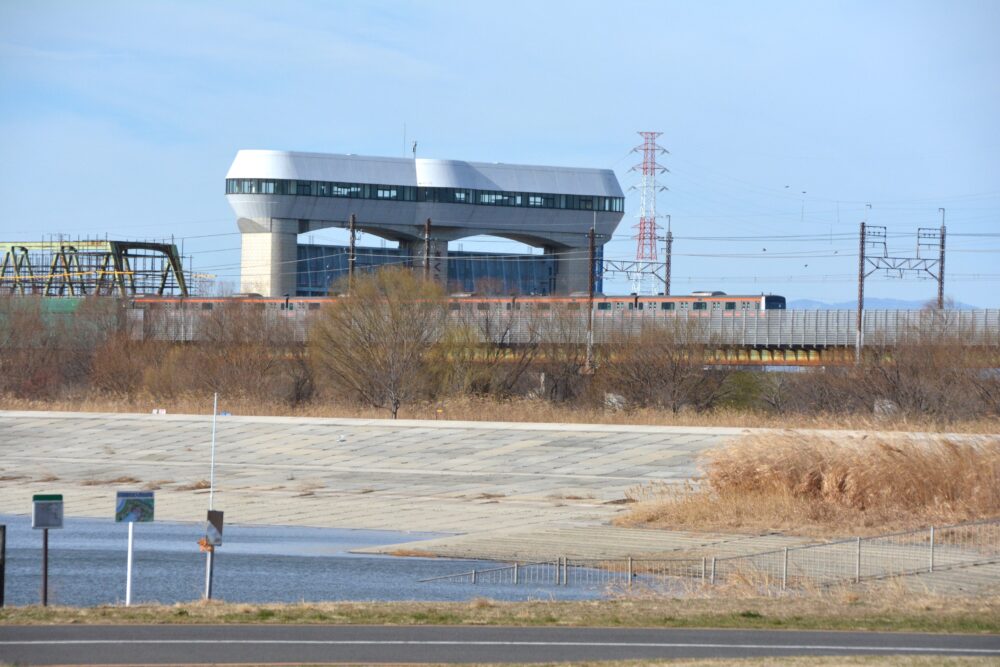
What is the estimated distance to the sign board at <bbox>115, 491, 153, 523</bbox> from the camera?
20.0 meters

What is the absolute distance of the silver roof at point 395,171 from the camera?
380 feet

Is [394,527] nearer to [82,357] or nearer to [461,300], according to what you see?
[461,300]

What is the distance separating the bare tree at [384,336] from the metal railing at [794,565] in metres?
39.3

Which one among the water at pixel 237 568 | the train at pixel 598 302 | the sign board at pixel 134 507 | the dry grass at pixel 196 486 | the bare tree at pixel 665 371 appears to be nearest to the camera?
the sign board at pixel 134 507

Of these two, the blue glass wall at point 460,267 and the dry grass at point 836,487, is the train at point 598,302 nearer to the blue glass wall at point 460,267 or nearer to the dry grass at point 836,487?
the blue glass wall at point 460,267

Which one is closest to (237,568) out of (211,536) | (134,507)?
(211,536)

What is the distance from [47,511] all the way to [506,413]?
4060 centimetres

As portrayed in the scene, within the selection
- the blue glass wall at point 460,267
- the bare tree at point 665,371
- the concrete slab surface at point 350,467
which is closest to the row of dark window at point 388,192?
the blue glass wall at point 460,267

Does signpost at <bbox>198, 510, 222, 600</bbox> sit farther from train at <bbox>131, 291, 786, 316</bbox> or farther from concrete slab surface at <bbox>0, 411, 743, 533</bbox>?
train at <bbox>131, 291, 786, 316</bbox>

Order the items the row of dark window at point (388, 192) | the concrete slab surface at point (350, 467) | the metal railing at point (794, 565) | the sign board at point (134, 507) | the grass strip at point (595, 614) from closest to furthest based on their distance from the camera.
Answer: the grass strip at point (595, 614), the sign board at point (134, 507), the metal railing at point (794, 565), the concrete slab surface at point (350, 467), the row of dark window at point (388, 192)

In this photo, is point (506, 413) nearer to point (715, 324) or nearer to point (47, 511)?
point (715, 324)

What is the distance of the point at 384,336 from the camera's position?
219ft

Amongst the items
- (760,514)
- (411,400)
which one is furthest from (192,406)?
(760,514)

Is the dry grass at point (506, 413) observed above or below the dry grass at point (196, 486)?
above
